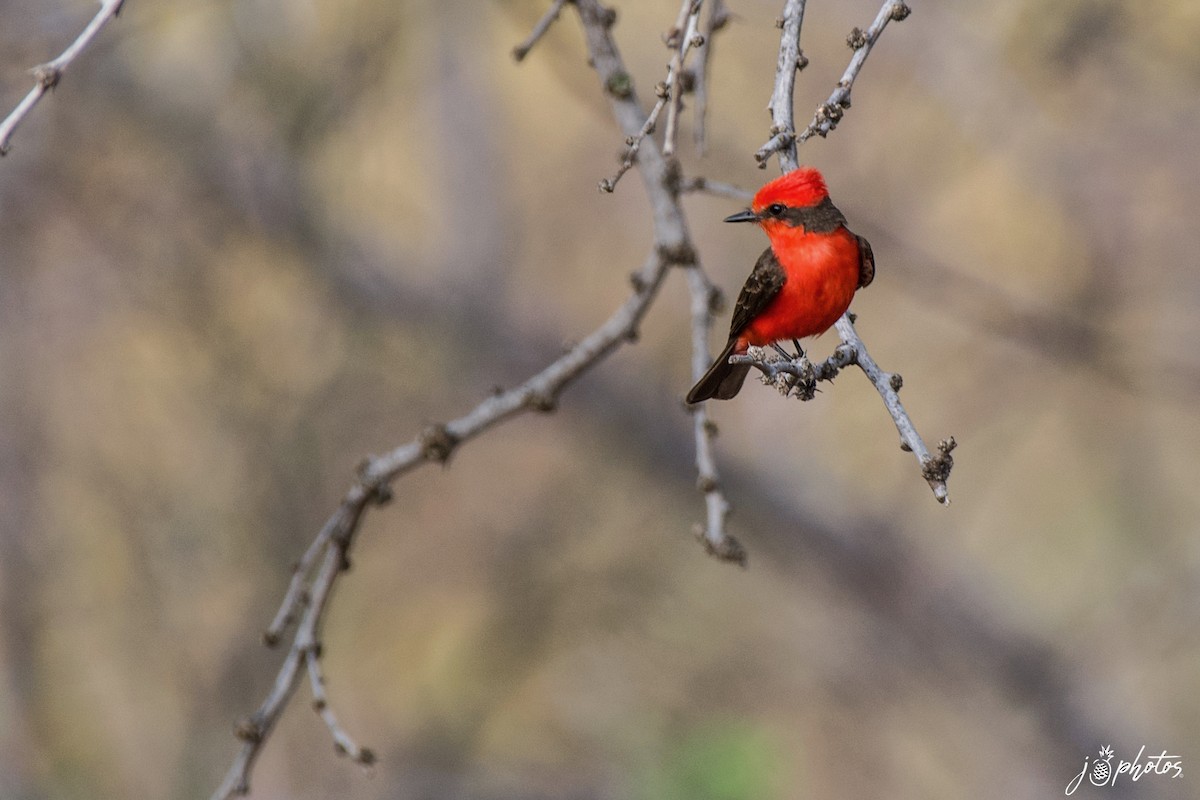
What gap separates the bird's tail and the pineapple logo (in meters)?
6.60

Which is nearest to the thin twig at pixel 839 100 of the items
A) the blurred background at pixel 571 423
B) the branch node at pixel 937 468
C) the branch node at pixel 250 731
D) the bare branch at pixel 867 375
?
the bare branch at pixel 867 375

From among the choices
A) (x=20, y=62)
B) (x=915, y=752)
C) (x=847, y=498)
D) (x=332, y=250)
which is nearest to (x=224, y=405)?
(x=332, y=250)

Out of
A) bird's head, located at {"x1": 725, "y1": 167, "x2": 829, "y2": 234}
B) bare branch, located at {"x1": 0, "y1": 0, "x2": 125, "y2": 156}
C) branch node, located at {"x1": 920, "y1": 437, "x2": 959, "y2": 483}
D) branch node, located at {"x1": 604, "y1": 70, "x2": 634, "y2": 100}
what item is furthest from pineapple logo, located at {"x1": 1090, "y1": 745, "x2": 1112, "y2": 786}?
bare branch, located at {"x1": 0, "y1": 0, "x2": 125, "y2": 156}

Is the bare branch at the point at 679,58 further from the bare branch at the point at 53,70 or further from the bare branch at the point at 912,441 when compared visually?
the bare branch at the point at 53,70

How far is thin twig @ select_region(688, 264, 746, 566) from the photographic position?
3402 millimetres

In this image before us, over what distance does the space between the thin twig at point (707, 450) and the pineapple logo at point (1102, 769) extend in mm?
5777

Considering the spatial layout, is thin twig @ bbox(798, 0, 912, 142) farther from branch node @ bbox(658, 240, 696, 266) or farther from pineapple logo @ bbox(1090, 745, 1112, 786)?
pineapple logo @ bbox(1090, 745, 1112, 786)

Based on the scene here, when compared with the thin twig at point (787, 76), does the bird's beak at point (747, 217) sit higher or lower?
higher

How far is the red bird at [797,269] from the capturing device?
9.34 ft

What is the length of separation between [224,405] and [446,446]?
247 inches

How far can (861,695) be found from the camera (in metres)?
11.2

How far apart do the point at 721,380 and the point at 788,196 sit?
47 centimetres

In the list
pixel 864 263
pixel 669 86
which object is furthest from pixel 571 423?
pixel 669 86

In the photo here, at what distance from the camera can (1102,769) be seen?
8.34 metres
